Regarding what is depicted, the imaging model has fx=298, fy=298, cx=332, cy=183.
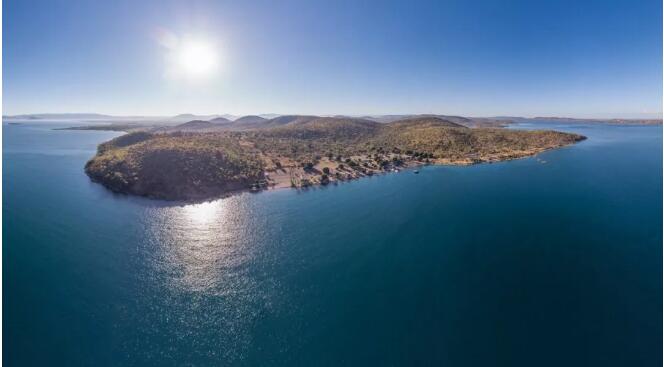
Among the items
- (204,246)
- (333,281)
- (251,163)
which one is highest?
(251,163)

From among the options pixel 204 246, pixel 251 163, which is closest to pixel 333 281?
pixel 204 246

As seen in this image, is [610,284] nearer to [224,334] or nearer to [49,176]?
[224,334]

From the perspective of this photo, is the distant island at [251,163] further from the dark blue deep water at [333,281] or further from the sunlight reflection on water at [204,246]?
the sunlight reflection on water at [204,246]

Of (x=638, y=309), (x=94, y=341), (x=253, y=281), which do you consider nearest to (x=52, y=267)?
(x=94, y=341)

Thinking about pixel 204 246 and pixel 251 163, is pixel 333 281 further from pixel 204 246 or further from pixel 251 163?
pixel 251 163

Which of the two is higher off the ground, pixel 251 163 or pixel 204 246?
pixel 251 163

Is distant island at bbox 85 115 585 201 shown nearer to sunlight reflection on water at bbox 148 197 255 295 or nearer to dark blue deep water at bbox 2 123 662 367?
dark blue deep water at bbox 2 123 662 367

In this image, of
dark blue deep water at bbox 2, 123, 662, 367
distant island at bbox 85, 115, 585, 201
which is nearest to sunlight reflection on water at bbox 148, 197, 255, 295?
dark blue deep water at bbox 2, 123, 662, 367

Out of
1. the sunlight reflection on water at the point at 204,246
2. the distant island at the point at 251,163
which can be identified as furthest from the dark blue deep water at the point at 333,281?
the distant island at the point at 251,163
